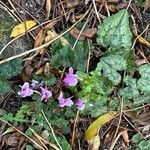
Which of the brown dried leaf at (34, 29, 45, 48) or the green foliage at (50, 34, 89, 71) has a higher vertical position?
the brown dried leaf at (34, 29, 45, 48)

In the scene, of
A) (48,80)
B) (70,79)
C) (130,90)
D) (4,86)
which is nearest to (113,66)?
(130,90)

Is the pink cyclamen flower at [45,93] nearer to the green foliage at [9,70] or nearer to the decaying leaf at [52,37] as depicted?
the green foliage at [9,70]

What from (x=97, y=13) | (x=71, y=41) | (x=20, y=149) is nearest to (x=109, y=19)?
(x=97, y=13)

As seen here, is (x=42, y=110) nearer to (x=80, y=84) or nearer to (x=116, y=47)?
(x=80, y=84)

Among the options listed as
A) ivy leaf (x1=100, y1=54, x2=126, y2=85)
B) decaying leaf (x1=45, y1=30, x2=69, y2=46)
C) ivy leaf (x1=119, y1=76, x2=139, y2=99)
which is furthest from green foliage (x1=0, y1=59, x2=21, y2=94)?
ivy leaf (x1=119, y1=76, x2=139, y2=99)

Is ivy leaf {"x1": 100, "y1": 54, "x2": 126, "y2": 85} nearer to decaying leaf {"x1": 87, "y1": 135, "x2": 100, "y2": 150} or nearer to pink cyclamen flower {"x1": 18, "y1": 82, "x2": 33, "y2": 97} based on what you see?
decaying leaf {"x1": 87, "y1": 135, "x2": 100, "y2": 150}

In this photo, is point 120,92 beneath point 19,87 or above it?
beneath
